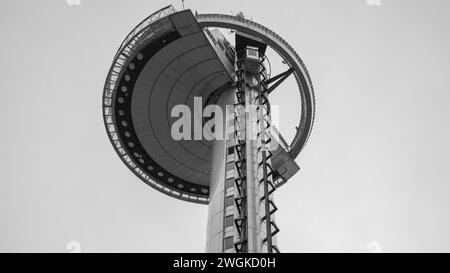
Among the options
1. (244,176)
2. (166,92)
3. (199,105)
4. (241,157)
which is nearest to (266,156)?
(241,157)

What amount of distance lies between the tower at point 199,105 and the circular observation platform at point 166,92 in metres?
0.10

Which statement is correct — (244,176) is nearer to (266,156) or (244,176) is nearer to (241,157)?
(241,157)

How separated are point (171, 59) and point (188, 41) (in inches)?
108

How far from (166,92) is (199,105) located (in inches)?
146

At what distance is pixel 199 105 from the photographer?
153 feet

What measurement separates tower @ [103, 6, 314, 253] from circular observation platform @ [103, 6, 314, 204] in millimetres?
98

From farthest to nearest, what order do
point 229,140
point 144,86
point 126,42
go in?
point 144,86, point 126,42, point 229,140

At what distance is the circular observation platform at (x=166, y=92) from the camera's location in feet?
137

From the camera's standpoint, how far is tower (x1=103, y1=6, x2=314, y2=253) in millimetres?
37531

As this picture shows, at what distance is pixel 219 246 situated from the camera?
3042 centimetres
